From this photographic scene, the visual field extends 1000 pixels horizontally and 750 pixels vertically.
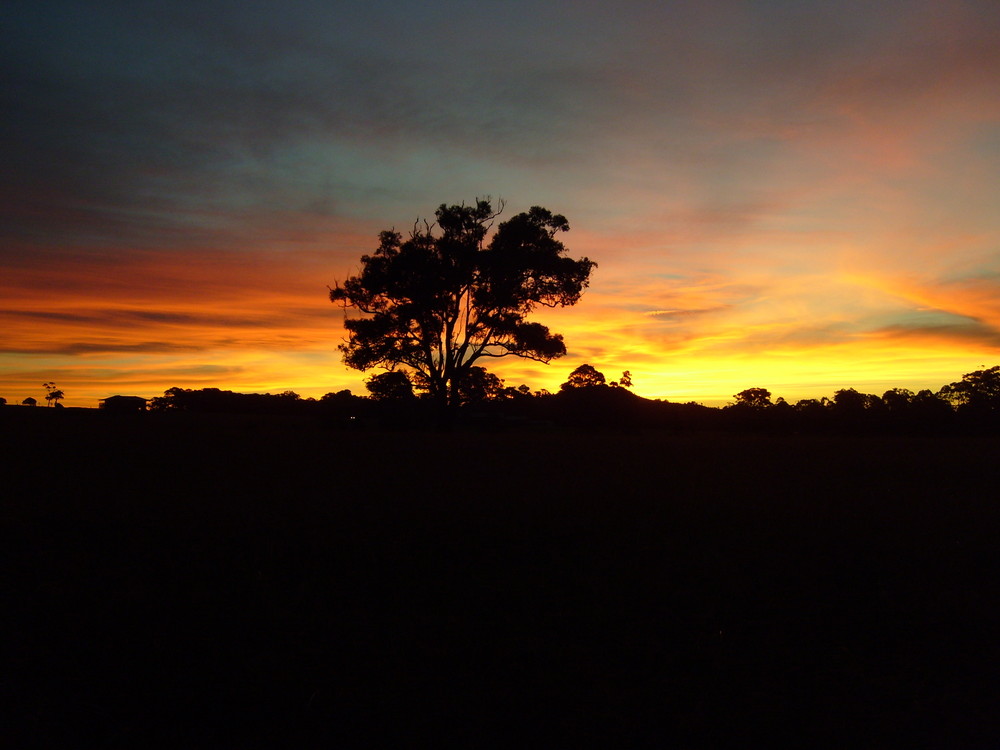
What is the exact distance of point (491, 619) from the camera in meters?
6.25

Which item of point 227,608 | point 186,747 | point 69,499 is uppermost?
point 69,499

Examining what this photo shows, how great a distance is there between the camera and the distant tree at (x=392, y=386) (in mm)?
Result: 38719

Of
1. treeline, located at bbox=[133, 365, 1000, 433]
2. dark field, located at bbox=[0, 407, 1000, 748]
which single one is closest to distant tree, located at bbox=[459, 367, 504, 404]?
treeline, located at bbox=[133, 365, 1000, 433]

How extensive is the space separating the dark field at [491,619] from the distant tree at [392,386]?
26.8 meters

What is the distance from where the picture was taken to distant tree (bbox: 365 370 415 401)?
38.7 m

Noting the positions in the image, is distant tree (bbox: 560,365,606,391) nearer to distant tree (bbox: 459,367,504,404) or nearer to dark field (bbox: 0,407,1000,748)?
distant tree (bbox: 459,367,504,404)

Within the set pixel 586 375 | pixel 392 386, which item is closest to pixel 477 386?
pixel 392 386

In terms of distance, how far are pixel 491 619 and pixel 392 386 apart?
33099 mm

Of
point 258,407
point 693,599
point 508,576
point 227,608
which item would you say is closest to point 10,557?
point 227,608

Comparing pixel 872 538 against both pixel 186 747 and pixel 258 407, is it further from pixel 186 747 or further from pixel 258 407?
pixel 258 407

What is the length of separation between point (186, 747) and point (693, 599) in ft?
15.3

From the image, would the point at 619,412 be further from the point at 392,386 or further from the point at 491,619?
the point at 491,619

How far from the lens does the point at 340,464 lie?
16797 mm

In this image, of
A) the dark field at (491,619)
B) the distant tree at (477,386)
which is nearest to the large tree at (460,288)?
the distant tree at (477,386)
